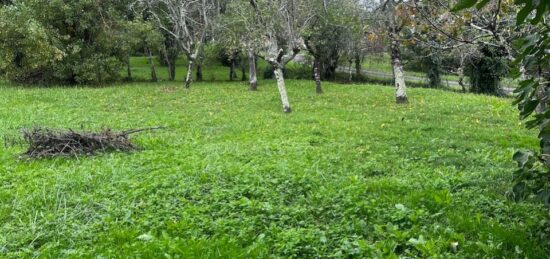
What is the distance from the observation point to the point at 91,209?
5758 millimetres

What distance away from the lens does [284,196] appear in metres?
6.11

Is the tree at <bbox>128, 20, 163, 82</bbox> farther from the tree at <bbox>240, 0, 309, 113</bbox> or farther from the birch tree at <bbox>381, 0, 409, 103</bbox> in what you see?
the birch tree at <bbox>381, 0, 409, 103</bbox>

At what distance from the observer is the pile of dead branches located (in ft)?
29.3

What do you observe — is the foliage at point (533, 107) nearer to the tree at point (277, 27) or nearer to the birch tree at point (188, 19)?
the tree at point (277, 27)

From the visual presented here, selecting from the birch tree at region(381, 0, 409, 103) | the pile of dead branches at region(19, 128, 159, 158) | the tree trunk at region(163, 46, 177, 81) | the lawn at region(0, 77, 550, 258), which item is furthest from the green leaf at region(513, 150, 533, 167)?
the tree trunk at region(163, 46, 177, 81)

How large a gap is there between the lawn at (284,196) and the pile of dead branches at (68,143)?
1.16 feet

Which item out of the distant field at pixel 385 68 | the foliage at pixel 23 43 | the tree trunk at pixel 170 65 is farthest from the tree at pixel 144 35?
the distant field at pixel 385 68

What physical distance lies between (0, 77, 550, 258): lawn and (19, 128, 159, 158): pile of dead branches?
35cm

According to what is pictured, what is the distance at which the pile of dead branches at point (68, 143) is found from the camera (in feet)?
29.3

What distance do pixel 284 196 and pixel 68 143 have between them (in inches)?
202

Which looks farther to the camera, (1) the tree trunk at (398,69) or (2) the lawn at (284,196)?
(1) the tree trunk at (398,69)

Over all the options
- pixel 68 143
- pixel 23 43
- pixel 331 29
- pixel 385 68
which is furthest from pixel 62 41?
pixel 385 68

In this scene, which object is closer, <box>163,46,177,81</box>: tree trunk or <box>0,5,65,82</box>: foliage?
<box>0,5,65,82</box>: foliage

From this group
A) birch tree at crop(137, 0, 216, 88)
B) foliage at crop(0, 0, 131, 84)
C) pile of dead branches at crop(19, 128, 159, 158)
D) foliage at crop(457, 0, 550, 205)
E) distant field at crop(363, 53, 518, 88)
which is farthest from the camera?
distant field at crop(363, 53, 518, 88)
